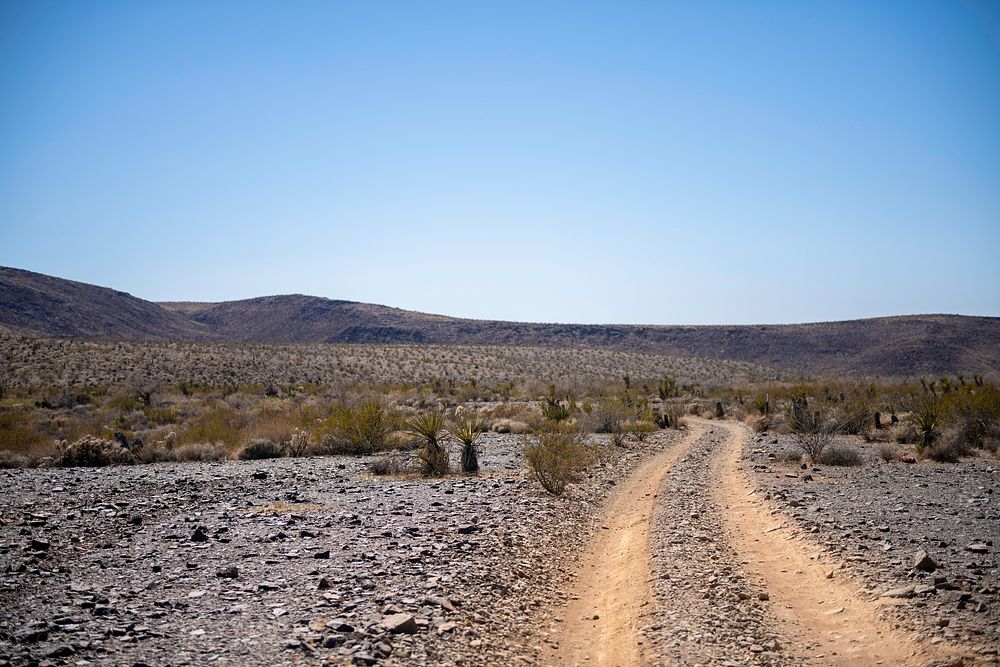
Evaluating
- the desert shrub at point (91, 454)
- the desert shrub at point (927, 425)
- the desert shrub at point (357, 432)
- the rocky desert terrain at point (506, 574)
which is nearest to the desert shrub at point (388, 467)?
the rocky desert terrain at point (506, 574)

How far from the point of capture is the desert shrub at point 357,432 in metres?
23.1

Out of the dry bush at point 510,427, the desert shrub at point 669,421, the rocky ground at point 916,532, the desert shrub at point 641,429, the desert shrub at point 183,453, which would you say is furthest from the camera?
the desert shrub at point 669,421

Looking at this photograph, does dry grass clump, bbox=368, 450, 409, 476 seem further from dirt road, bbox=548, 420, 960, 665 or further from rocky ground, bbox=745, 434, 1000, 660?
rocky ground, bbox=745, 434, 1000, 660

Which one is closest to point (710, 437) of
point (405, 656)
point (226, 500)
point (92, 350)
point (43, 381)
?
point (226, 500)

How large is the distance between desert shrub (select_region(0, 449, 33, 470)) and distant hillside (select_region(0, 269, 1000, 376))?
263 feet

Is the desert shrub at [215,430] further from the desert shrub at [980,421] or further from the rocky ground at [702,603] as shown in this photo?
the desert shrub at [980,421]

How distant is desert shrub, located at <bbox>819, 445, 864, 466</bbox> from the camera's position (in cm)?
1803

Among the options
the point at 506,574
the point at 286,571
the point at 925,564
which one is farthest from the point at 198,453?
the point at 925,564

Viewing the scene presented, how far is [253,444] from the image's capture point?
→ 885 inches

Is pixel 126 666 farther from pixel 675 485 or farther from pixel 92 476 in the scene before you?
pixel 92 476

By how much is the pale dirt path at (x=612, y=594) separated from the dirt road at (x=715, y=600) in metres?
0.02

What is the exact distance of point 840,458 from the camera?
59.5 ft

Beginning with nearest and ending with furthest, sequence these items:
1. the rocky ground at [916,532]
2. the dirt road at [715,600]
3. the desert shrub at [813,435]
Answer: the dirt road at [715,600]
the rocky ground at [916,532]
the desert shrub at [813,435]

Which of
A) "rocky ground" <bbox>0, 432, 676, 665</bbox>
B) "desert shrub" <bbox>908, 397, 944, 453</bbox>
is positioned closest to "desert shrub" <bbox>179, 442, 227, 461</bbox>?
"rocky ground" <bbox>0, 432, 676, 665</bbox>
